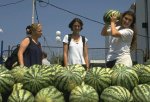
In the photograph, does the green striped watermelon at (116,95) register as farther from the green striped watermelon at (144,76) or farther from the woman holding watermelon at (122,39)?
the woman holding watermelon at (122,39)

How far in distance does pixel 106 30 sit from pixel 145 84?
2.53 m

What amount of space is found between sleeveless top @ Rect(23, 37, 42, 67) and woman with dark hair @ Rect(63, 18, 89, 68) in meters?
0.51

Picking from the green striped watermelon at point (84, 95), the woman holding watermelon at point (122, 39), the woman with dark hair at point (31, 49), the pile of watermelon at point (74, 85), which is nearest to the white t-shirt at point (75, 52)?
the woman with dark hair at point (31, 49)

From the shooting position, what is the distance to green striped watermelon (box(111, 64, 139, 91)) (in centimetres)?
389

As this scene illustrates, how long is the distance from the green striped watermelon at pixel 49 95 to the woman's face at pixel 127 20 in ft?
7.80

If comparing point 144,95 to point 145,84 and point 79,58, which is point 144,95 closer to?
point 145,84

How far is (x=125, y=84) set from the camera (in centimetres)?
390

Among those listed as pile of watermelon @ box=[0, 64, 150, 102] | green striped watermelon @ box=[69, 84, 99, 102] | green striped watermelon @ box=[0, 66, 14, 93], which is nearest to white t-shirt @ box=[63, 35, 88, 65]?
pile of watermelon @ box=[0, 64, 150, 102]

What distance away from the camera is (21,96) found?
3.71 metres

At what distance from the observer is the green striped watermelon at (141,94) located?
3.67m

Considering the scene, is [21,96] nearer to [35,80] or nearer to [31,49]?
[35,80]

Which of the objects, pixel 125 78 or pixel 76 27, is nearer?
pixel 125 78

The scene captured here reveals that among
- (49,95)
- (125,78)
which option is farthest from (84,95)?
(125,78)

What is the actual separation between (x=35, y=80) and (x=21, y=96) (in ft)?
0.79
